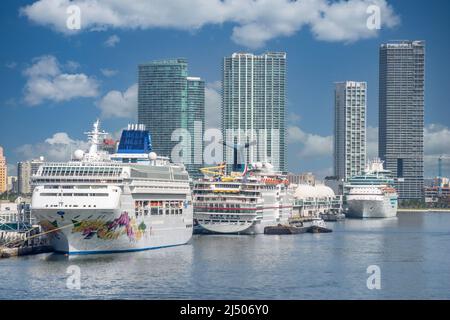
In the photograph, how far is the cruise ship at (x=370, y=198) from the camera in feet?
426

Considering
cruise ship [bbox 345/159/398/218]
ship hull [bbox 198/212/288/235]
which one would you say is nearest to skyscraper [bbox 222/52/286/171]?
cruise ship [bbox 345/159/398/218]

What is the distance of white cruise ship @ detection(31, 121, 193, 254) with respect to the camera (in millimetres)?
51188

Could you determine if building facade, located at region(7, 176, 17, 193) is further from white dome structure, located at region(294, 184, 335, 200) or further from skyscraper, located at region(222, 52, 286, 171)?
white dome structure, located at region(294, 184, 335, 200)

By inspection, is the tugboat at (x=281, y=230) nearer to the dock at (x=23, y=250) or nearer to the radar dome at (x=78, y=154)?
the radar dome at (x=78, y=154)

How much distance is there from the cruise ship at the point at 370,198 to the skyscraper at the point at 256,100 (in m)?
25.8

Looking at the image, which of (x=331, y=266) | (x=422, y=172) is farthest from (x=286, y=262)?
(x=422, y=172)

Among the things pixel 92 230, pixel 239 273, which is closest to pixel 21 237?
pixel 92 230

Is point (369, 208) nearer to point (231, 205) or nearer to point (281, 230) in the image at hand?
point (281, 230)

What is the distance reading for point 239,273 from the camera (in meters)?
44.5

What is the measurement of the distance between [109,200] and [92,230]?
78.5 inches

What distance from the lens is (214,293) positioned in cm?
3762

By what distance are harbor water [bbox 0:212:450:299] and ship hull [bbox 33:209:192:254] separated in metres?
0.98

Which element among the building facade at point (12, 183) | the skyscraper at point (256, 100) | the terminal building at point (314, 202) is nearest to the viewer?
the terminal building at point (314, 202)

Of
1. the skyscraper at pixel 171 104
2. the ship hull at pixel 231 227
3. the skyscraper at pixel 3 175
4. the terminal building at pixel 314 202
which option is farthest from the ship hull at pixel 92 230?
the skyscraper at pixel 171 104
